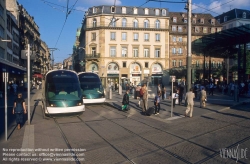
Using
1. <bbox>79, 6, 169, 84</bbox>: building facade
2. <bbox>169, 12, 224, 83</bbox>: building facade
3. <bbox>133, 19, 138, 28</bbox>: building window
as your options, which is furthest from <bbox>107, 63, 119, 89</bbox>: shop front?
<bbox>169, 12, 224, 83</bbox>: building facade

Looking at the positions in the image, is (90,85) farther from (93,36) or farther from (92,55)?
(93,36)

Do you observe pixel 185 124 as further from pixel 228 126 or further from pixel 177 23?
pixel 177 23

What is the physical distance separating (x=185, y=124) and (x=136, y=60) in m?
46.0

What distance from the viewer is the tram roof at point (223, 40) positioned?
77.9ft

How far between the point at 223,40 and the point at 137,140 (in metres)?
22.1

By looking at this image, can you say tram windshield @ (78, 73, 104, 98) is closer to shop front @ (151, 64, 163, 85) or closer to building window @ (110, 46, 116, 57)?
building window @ (110, 46, 116, 57)

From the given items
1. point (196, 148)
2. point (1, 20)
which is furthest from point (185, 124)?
point (1, 20)

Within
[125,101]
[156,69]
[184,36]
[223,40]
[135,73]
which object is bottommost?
[125,101]

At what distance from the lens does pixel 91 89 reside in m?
20.2

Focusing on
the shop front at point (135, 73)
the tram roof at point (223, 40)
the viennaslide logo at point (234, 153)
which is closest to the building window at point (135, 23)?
the shop front at point (135, 73)

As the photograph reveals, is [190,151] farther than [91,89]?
No

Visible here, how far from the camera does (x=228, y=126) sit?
1166 centimetres

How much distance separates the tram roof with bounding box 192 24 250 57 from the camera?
2373cm

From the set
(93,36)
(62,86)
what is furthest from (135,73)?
(62,86)
